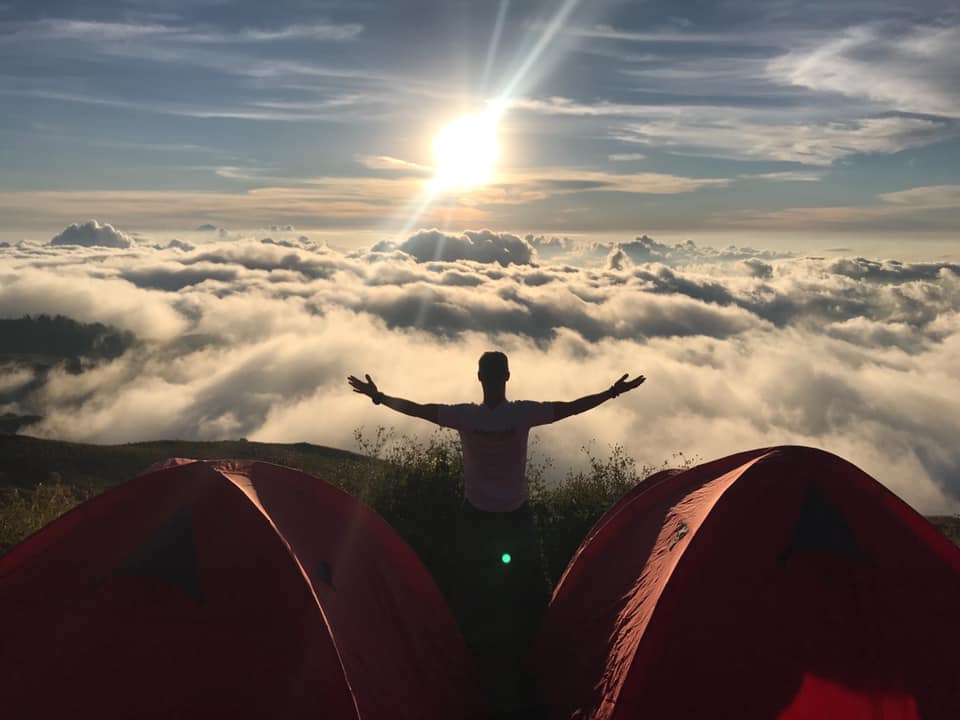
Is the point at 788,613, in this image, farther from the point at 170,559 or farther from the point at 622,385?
the point at 170,559

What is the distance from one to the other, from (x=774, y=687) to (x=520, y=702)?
10.5ft

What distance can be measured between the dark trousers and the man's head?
5.00 feet

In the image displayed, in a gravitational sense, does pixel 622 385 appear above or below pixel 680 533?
above

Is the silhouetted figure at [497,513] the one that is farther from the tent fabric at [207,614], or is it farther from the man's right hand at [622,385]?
the tent fabric at [207,614]

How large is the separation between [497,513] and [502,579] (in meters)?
0.74

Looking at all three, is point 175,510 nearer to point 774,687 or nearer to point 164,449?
point 774,687

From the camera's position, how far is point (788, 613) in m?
5.86

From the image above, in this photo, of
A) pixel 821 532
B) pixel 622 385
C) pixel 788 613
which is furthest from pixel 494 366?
pixel 788 613

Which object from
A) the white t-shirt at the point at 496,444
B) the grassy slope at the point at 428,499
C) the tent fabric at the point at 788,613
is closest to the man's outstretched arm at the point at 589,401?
the white t-shirt at the point at 496,444

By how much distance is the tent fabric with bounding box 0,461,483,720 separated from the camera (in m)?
5.53

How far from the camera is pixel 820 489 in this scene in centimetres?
629

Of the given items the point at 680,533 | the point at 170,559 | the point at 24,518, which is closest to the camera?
the point at 170,559

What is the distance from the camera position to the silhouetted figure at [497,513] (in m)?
7.54

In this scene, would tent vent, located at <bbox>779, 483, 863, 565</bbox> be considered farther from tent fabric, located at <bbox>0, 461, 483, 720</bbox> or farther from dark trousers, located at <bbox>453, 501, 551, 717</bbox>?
tent fabric, located at <bbox>0, 461, 483, 720</bbox>
